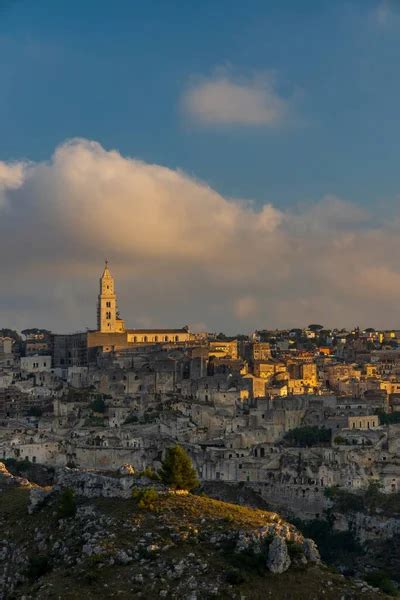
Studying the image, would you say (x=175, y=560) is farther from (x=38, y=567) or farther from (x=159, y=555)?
(x=38, y=567)

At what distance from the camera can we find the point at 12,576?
39.9 m

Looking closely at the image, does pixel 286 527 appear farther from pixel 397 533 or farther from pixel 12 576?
pixel 397 533

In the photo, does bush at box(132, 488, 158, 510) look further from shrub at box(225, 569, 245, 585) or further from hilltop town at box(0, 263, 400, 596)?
shrub at box(225, 569, 245, 585)

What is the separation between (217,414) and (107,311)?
101ft

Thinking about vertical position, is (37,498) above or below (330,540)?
above

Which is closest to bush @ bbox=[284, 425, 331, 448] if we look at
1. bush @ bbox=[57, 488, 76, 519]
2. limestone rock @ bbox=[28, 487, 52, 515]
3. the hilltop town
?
the hilltop town

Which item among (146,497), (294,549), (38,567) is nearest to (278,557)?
(294,549)

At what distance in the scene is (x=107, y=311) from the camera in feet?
337

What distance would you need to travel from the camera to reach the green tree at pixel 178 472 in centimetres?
5003

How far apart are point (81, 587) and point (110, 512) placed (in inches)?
202

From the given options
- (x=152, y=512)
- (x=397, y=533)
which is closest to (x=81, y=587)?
(x=152, y=512)

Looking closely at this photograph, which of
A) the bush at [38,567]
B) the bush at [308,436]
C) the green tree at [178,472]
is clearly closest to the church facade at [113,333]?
the bush at [308,436]

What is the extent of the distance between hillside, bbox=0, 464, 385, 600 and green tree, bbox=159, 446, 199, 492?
26.0 feet

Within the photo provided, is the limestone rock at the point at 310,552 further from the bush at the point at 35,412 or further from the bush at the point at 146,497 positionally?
the bush at the point at 35,412
